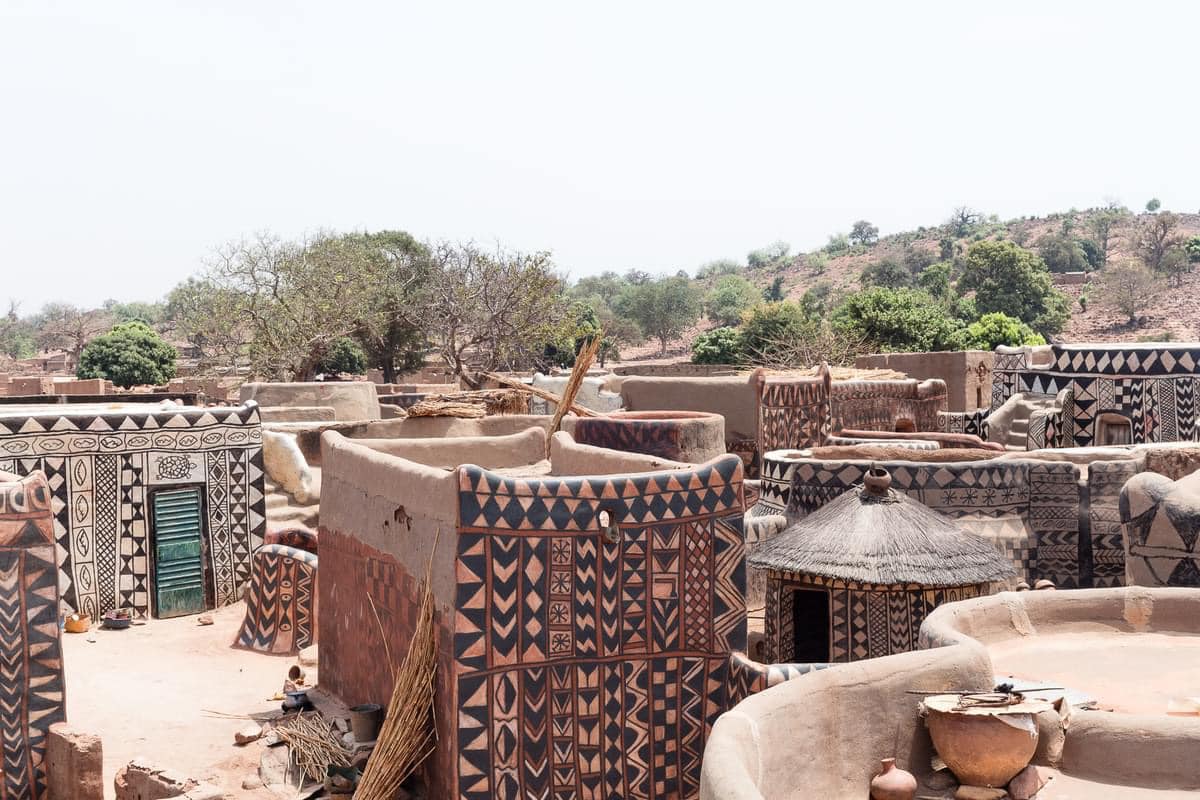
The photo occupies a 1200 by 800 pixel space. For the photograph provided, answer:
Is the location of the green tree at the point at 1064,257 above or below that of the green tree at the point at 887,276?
above

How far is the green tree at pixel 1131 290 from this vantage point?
2290 inches

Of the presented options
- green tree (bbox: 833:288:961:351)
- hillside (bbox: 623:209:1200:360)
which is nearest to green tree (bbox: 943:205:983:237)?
hillside (bbox: 623:209:1200:360)

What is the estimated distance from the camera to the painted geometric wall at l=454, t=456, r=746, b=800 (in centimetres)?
820

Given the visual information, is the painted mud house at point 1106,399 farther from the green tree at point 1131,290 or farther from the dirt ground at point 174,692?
the green tree at point 1131,290

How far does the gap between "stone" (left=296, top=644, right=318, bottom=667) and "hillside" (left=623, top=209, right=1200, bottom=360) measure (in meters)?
49.4

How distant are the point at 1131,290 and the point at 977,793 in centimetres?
5856

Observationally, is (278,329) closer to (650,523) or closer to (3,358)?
(650,523)

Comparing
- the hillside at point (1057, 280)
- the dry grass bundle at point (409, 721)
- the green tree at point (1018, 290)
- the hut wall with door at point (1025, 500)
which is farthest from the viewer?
the hillside at point (1057, 280)

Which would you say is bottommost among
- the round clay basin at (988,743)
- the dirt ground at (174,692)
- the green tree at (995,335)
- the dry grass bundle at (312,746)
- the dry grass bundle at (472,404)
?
the dirt ground at (174,692)

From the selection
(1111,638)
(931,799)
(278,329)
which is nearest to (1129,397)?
(1111,638)

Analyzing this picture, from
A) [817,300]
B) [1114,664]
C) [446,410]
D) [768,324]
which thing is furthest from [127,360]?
[1114,664]

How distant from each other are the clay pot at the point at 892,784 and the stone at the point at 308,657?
848 centimetres

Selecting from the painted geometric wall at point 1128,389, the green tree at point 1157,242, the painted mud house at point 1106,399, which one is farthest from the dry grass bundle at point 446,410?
the green tree at point 1157,242

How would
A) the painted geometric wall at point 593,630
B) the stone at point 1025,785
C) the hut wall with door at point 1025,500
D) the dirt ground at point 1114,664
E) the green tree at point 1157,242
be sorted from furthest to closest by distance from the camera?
the green tree at point 1157,242 → the hut wall with door at point 1025,500 → the painted geometric wall at point 593,630 → the dirt ground at point 1114,664 → the stone at point 1025,785
